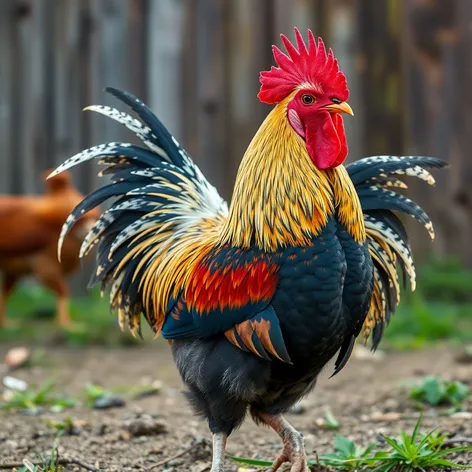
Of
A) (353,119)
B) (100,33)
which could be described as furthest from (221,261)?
(100,33)

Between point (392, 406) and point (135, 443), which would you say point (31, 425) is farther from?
point (392, 406)

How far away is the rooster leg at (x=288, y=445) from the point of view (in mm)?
3617

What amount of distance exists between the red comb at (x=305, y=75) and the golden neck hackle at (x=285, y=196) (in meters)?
0.06

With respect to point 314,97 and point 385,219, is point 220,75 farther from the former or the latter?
point 314,97

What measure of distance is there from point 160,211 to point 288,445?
1.25 metres

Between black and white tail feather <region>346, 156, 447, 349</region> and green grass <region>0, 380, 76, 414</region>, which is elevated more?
black and white tail feather <region>346, 156, 447, 349</region>

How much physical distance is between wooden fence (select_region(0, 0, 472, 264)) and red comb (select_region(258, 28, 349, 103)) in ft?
15.3

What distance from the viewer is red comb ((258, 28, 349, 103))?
11.3 ft

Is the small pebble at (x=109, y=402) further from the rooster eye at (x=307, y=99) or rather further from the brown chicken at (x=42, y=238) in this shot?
the rooster eye at (x=307, y=99)

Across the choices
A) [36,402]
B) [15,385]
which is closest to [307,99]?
[36,402]

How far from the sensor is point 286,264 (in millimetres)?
3271

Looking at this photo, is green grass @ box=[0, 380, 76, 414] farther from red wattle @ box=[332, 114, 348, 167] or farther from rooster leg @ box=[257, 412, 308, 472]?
red wattle @ box=[332, 114, 348, 167]

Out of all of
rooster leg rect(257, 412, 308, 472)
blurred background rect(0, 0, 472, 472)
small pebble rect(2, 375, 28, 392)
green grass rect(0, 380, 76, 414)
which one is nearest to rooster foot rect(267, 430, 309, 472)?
rooster leg rect(257, 412, 308, 472)

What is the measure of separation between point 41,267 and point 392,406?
372cm
